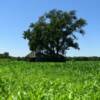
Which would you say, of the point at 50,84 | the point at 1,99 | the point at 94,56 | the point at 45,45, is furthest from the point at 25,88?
the point at 94,56

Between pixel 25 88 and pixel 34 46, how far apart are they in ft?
241

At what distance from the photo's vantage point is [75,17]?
280 ft

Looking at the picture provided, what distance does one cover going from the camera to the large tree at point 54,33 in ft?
274

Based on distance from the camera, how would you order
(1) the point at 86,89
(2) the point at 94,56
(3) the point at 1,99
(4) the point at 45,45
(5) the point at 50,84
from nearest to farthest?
(3) the point at 1,99, (1) the point at 86,89, (5) the point at 50,84, (4) the point at 45,45, (2) the point at 94,56

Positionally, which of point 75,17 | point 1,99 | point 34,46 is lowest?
point 1,99

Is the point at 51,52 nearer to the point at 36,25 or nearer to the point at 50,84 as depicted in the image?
the point at 36,25

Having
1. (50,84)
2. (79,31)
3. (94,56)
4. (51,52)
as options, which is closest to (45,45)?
(51,52)

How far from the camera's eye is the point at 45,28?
282ft

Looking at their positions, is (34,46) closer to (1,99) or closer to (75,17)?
(75,17)

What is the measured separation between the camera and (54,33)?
84.9m

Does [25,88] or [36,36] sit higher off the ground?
[36,36]

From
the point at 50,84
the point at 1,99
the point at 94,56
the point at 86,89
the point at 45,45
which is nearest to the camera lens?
Answer: the point at 1,99

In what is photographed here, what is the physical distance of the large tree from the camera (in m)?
83.4

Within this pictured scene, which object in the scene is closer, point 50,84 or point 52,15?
point 50,84
